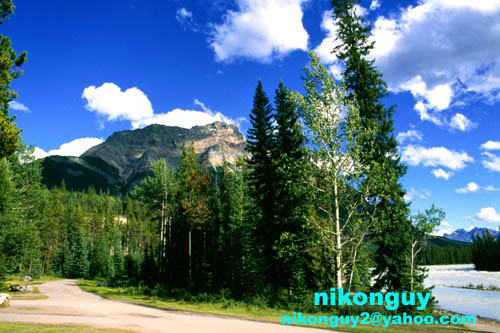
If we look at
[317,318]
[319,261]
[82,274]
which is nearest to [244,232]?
[319,261]

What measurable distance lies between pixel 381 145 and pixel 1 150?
21779mm

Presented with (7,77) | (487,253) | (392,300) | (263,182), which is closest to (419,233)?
(392,300)

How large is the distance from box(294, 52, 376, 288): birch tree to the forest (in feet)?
0.21

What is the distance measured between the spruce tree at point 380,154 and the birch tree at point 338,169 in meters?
0.89

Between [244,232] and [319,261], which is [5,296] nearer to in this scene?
[244,232]

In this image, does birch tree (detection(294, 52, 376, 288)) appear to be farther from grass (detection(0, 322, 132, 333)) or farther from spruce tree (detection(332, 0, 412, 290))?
grass (detection(0, 322, 132, 333))

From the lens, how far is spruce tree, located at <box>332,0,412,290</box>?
62.3 ft

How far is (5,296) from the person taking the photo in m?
21.8

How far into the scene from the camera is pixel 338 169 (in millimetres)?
17406

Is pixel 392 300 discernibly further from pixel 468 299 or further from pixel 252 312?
pixel 468 299

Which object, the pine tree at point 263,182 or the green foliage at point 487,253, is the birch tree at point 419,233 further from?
the green foliage at point 487,253

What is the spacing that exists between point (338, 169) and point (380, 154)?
581 cm

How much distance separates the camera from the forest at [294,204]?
17344 millimetres

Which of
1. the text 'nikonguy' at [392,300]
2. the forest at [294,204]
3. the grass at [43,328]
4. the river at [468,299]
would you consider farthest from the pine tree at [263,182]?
the river at [468,299]
